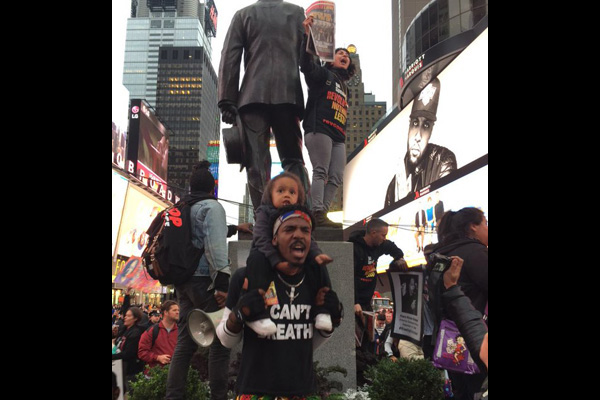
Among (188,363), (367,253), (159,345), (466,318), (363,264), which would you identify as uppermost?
(367,253)

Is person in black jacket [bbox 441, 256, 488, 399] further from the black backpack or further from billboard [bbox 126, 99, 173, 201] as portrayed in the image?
billboard [bbox 126, 99, 173, 201]

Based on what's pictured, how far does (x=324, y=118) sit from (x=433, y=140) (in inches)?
1133

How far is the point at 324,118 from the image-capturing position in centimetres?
577

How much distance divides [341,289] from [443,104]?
92.7 feet

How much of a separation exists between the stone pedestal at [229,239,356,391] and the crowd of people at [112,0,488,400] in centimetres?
13

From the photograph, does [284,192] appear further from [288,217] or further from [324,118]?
[324,118]

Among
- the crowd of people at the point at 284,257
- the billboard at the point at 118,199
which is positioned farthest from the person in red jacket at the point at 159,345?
the billboard at the point at 118,199

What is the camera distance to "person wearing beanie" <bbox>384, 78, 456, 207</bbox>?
1245 inches

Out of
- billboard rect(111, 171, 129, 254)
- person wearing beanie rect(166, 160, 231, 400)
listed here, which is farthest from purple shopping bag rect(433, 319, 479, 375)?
billboard rect(111, 171, 129, 254)

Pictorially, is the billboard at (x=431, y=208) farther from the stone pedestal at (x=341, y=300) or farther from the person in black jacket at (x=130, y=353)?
the stone pedestal at (x=341, y=300)

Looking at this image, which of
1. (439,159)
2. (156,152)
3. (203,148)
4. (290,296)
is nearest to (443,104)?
(439,159)

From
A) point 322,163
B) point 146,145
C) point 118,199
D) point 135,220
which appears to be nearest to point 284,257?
point 322,163

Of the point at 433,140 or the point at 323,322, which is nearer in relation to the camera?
the point at 323,322

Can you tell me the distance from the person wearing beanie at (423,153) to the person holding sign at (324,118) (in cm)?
2459
